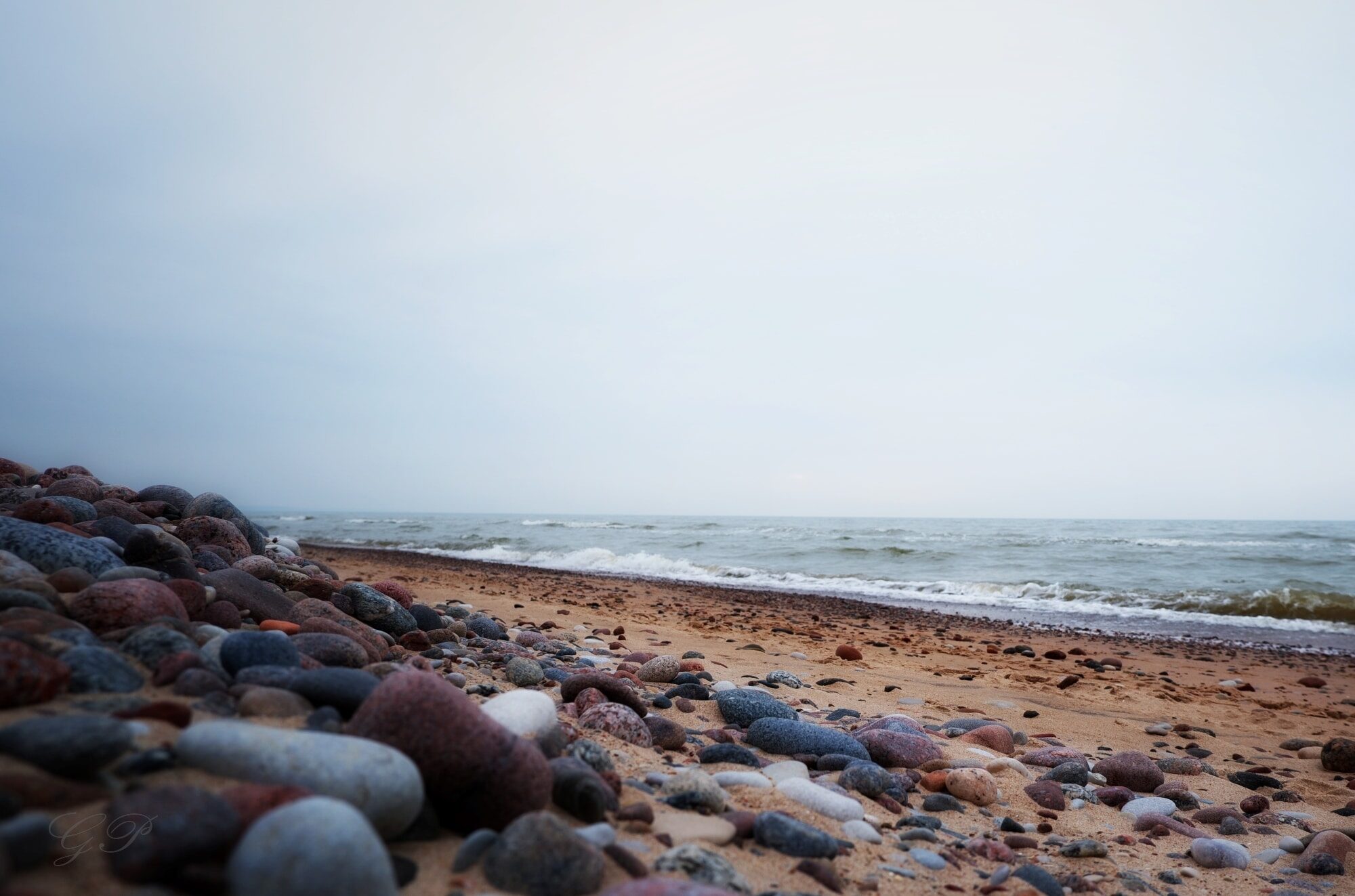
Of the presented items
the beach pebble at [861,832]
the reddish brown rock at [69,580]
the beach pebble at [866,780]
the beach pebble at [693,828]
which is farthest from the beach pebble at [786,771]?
the reddish brown rock at [69,580]

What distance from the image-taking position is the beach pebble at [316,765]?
5.47 feet

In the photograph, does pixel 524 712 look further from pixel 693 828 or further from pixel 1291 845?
pixel 1291 845

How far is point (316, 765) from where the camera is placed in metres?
1.69

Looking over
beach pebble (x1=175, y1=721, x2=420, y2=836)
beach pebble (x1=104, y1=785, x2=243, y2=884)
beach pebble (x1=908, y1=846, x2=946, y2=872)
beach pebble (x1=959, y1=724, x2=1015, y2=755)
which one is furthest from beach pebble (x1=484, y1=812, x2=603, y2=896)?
beach pebble (x1=959, y1=724, x2=1015, y2=755)

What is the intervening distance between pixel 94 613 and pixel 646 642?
5404 millimetres

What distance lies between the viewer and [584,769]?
226 centimetres

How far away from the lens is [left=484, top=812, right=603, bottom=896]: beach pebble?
1.74m

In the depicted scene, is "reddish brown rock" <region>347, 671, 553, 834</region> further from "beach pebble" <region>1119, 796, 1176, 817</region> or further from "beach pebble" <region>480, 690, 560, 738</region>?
"beach pebble" <region>1119, 796, 1176, 817</region>

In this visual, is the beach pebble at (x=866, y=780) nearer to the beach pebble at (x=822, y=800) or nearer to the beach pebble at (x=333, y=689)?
the beach pebble at (x=822, y=800)

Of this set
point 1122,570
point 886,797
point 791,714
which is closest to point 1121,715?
point 791,714

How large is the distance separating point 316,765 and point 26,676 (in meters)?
0.79

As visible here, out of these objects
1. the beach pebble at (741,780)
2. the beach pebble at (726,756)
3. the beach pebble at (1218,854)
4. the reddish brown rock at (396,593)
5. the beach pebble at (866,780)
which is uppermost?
the reddish brown rock at (396,593)

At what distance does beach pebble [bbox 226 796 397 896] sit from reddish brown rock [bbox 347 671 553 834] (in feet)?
1.51

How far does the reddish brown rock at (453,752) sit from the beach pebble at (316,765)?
0.14 meters
